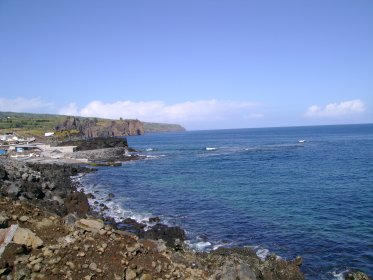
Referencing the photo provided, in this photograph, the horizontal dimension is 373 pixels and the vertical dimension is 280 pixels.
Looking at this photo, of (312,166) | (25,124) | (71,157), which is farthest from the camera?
(25,124)

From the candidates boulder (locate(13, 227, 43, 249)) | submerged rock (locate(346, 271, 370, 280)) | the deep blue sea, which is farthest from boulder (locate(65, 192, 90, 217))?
submerged rock (locate(346, 271, 370, 280))

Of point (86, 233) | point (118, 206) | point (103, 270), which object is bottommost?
point (118, 206)

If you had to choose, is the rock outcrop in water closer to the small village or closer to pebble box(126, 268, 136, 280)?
pebble box(126, 268, 136, 280)

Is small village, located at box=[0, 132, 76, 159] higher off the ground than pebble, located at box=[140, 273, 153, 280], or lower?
lower

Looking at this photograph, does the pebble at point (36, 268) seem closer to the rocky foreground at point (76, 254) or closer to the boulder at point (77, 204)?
the rocky foreground at point (76, 254)

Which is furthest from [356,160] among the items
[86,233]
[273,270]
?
[86,233]

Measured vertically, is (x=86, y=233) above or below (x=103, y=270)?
above

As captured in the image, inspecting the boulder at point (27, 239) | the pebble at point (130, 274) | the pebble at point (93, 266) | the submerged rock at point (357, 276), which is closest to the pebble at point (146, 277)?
the pebble at point (130, 274)

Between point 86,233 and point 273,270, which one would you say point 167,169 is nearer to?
point 273,270

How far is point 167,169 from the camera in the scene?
68.0m

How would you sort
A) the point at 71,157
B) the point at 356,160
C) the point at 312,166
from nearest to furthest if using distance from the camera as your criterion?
1. the point at 312,166
2. the point at 356,160
3. the point at 71,157

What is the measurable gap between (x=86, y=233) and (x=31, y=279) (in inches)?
122

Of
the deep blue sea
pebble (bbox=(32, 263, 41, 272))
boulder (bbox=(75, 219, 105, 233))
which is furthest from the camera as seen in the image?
the deep blue sea

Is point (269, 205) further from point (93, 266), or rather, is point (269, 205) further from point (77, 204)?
point (93, 266)
